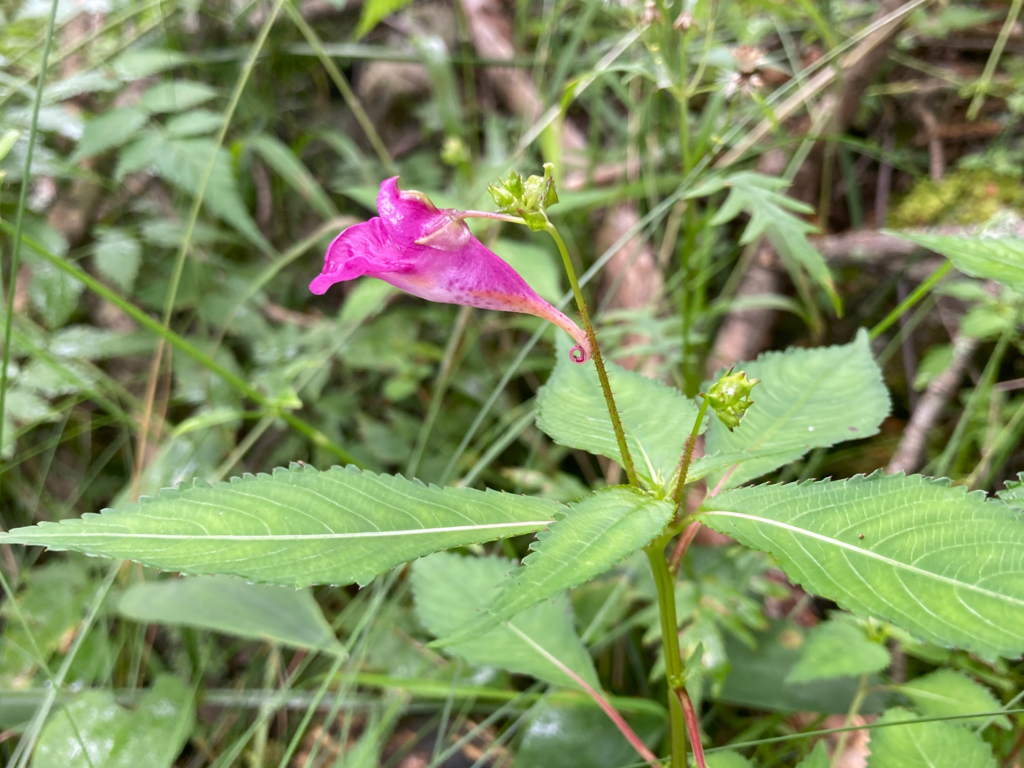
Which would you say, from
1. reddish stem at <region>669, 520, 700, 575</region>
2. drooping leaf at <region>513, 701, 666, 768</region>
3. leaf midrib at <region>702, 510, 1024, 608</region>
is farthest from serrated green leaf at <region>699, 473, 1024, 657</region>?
drooping leaf at <region>513, 701, 666, 768</region>

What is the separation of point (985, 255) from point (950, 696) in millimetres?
677

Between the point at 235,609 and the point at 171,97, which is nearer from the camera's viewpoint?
the point at 235,609

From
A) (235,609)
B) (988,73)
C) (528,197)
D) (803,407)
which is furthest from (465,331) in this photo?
(988,73)

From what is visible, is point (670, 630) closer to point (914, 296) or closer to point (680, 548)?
point (680, 548)

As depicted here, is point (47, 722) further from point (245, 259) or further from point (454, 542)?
point (245, 259)

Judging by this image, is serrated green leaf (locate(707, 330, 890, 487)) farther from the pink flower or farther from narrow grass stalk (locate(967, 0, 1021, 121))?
narrow grass stalk (locate(967, 0, 1021, 121))

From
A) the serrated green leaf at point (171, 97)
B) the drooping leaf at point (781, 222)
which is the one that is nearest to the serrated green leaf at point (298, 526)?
the drooping leaf at point (781, 222)

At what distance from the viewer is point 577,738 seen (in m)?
1.18

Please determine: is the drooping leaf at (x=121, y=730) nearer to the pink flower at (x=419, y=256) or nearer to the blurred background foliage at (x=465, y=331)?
the blurred background foliage at (x=465, y=331)

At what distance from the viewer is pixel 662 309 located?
173cm

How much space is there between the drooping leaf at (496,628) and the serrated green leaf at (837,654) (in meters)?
0.32

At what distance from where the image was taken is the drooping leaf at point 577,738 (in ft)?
3.80

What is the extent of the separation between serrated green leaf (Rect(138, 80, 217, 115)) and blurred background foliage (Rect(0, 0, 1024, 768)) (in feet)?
0.03

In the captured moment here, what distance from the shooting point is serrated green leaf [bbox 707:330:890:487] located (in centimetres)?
74
